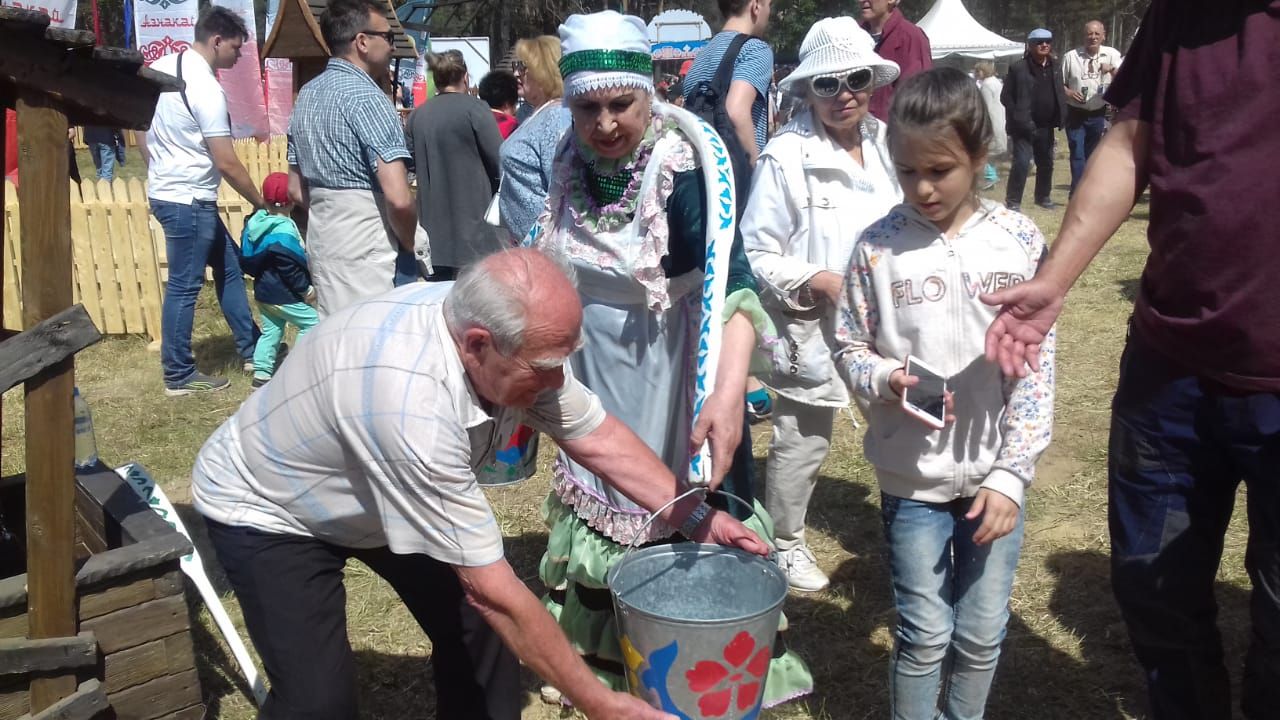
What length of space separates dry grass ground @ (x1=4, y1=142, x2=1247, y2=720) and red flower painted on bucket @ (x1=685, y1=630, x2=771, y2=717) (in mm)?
1097

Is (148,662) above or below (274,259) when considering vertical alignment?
below

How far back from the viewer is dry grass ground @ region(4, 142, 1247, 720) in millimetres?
3096

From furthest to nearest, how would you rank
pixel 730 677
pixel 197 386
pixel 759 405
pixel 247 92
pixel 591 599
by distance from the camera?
pixel 247 92 → pixel 197 386 → pixel 759 405 → pixel 591 599 → pixel 730 677

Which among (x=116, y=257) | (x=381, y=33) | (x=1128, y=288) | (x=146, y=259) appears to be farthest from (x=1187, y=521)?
(x=116, y=257)

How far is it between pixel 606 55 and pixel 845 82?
100cm

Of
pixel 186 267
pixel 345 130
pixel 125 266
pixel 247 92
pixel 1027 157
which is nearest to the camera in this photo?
pixel 345 130

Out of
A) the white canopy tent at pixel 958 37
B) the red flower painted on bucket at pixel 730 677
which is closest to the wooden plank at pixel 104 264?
the red flower painted on bucket at pixel 730 677

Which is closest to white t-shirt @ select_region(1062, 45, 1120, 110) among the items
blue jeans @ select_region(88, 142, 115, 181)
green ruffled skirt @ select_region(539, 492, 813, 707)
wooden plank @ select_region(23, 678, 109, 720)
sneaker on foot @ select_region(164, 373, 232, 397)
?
sneaker on foot @ select_region(164, 373, 232, 397)

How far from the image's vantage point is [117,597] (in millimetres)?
2652

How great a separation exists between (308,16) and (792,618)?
4.31m

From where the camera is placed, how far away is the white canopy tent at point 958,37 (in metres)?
23.5

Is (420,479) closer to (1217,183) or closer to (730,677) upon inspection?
(730,677)

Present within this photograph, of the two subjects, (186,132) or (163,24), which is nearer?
(186,132)

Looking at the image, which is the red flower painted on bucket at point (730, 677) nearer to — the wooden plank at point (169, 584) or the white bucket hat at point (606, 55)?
the white bucket hat at point (606, 55)
